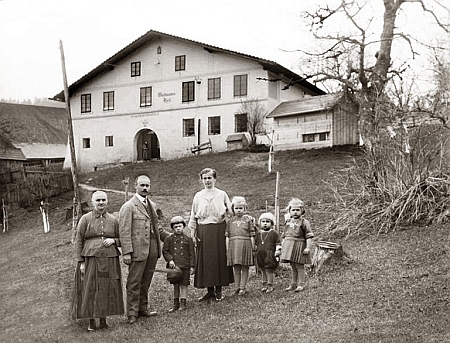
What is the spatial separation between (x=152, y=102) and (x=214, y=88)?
10.7ft

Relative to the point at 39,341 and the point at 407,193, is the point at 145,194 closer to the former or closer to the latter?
the point at 39,341

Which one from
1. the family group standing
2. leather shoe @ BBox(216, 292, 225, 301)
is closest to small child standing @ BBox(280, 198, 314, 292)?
the family group standing

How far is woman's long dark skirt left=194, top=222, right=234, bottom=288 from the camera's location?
493 cm

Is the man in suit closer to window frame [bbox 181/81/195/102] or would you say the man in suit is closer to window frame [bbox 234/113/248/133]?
window frame [bbox 181/81/195/102]

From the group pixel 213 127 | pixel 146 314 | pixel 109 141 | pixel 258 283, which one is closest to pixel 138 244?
pixel 146 314

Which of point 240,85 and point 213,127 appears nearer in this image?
point 213,127

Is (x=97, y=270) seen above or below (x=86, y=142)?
below

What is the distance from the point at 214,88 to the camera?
12.6 meters

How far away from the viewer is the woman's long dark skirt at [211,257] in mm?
4934

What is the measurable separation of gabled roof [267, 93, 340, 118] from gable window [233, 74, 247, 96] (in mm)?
834

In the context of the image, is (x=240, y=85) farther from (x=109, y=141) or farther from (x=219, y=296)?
(x=219, y=296)

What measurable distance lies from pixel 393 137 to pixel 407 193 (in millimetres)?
684

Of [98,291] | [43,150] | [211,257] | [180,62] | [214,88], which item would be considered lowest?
[98,291]

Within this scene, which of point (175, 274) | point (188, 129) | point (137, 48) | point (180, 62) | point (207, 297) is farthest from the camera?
point (188, 129)
